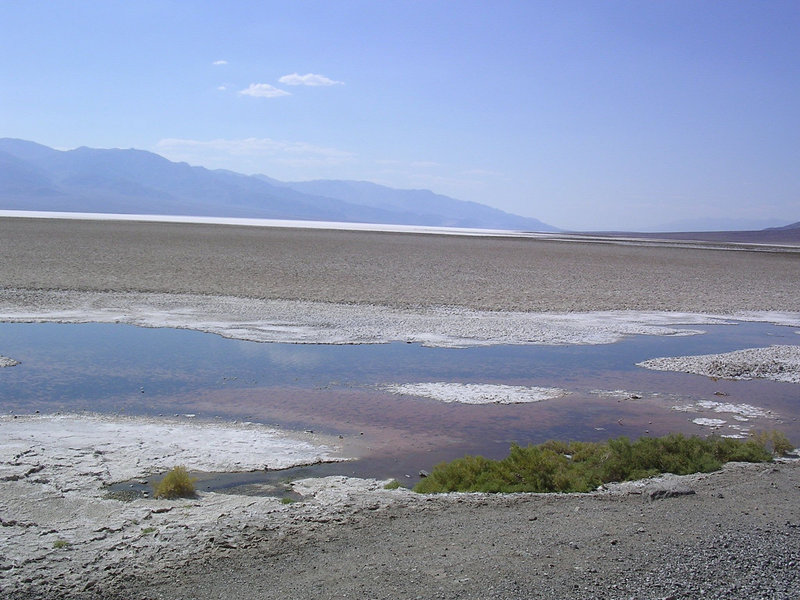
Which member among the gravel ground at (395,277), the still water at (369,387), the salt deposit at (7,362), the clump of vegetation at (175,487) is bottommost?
the still water at (369,387)

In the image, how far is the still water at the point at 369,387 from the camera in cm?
919

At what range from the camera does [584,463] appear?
298 inches

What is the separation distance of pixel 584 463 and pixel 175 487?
4.02m

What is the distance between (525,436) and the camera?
356 inches

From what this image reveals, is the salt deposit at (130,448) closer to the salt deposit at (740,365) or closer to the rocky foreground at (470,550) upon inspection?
the rocky foreground at (470,550)

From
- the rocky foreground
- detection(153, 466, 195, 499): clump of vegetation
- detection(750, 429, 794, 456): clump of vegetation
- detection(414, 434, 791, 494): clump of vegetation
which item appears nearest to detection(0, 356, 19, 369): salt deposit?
detection(153, 466, 195, 499): clump of vegetation

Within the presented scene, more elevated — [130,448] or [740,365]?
[740,365]

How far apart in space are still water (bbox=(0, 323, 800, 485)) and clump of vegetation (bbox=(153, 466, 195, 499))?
155 centimetres

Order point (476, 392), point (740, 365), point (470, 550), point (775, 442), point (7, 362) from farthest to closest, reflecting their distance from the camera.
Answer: point (740, 365), point (7, 362), point (476, 392), point (775, 442), point (470, 550)

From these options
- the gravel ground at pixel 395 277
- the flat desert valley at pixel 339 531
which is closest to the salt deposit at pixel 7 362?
the flat desert valley at pixel 339 531

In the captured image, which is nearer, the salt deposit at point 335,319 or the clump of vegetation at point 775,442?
the clump of vegetation at point 775,442

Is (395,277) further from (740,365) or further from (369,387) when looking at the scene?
(369,387)

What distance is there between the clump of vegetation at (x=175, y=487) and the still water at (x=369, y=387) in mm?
1552

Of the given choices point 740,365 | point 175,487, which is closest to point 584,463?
point 175,487
